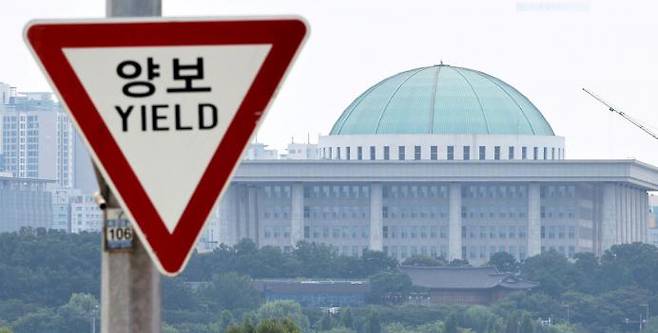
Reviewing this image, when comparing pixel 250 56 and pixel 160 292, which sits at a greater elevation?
pixel 250 56

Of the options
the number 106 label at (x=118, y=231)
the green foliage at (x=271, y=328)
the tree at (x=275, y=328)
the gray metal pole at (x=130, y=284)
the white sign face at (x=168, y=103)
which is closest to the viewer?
the gray metal pole at (x=130, y=284)

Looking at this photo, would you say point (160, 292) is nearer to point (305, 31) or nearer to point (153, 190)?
point (153, 190)

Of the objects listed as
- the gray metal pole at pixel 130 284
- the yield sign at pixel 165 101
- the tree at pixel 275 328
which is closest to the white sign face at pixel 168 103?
the yield sign at pixel 165 101

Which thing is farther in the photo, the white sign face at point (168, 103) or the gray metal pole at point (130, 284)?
the white sign face at point (168, 103)

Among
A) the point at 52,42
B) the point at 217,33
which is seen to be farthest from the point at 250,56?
the point at 52,42

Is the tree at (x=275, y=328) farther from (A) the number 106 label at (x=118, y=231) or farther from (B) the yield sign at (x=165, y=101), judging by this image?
(B) the yield sign at (x=165, y=101)

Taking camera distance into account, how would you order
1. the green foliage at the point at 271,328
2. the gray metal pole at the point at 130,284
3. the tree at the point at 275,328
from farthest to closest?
the tree at the point at 275,328 → the green foliage at the point at 271,328 → the gray metal pole at the point at 130,284

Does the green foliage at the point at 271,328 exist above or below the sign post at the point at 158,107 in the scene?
below
